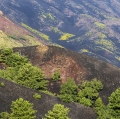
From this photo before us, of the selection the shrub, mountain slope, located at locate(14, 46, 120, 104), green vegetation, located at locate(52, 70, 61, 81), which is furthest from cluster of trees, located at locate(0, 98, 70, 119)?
green vegetation, located at locate(52, 70, 61, 81)

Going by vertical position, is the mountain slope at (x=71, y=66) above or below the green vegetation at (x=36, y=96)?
below

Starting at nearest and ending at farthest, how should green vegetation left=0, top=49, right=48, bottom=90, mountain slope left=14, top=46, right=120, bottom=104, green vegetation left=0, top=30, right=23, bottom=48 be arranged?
green vegetation left=0, top=49, right=48, bottom=90 < mountain slope left=14, top=46, right=120, bottom=104 < green vegetation left=0, top=30, right=23, bottom=48

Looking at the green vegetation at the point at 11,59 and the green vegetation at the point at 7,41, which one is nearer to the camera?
the green vegetation at the point at 11,59

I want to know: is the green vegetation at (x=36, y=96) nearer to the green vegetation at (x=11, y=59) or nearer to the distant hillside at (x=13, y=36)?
the green vegetation at (x=11, y=59)

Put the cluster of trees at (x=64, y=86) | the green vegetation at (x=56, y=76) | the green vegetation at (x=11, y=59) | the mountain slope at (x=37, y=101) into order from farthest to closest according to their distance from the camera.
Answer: the green vegetation at (x=56, y=76) → the green vegetation at (x=11, y=59) → the cluster of trees at (x=64, y=86) → the mountain slope at (x=37, y=101)

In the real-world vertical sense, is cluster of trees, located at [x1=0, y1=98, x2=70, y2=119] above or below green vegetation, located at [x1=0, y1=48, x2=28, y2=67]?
above

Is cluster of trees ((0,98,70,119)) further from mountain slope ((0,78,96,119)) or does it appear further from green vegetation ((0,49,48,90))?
green vegetation ((0,49,48,90))

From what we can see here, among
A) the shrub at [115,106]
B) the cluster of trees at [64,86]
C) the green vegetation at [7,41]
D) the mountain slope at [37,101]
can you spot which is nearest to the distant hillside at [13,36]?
the green vegetation at [7,41]

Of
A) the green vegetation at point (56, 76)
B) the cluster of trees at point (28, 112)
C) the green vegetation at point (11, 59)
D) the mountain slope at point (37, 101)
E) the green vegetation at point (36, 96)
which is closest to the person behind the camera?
the cluster of trees at point (28, 112)

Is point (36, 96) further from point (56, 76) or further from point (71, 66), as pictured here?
point (71, 66)

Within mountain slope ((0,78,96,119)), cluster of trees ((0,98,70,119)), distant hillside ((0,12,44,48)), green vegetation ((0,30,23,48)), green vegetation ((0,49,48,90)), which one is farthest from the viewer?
distant hillside ((0,12,44,48))

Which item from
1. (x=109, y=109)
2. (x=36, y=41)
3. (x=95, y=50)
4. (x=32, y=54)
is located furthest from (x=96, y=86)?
(x=95, y=50)

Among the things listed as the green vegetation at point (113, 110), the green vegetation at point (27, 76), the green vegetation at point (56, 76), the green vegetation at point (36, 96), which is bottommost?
the green vegetation at point (56, 76)
